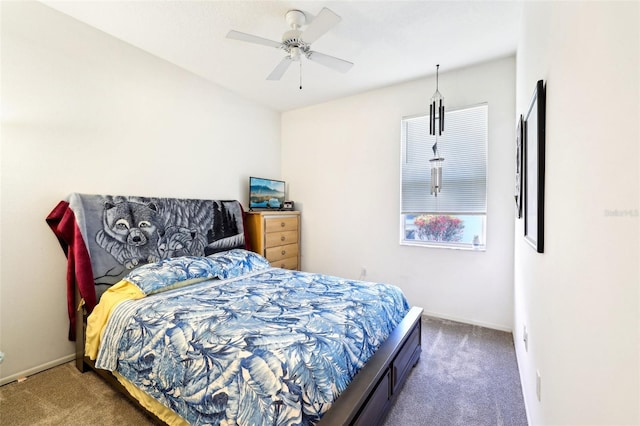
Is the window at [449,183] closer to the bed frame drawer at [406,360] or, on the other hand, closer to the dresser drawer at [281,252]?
the bed frame drawer at [406,360]

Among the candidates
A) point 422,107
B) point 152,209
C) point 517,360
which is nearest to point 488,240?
point 517,360

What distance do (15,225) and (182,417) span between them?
2017mm

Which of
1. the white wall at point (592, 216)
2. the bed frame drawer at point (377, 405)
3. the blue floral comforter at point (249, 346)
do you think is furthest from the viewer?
the bed frame drawer at point (377, 405)

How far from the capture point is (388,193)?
375 cm

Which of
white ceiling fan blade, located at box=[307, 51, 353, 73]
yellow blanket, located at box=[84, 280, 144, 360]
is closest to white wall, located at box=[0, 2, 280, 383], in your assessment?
yellow blanket, located at box=[84, 280, 144, 360]

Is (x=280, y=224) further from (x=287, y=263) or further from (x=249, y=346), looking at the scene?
(x=249, y=346)

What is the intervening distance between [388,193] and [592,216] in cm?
303

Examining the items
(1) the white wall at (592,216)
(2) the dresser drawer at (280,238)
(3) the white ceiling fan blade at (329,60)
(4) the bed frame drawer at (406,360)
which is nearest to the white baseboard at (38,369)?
(2) the dresser drawer at (280,238)

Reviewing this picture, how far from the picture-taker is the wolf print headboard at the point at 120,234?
232cm

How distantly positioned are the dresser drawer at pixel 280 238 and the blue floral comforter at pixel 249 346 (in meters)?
1.49

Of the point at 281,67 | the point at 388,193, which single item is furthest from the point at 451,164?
the point at 281,67

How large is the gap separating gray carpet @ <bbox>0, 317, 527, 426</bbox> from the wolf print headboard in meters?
0.50

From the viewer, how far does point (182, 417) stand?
1490 millimetres

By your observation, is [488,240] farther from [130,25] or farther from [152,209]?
[130,25]
